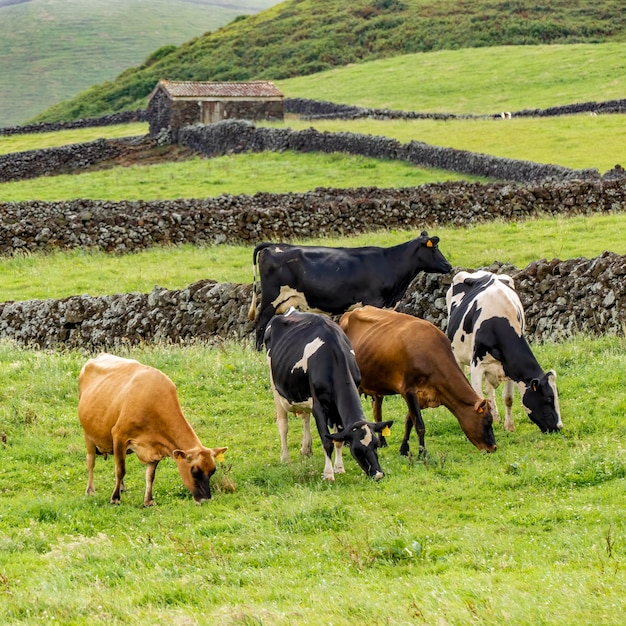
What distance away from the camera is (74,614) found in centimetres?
817

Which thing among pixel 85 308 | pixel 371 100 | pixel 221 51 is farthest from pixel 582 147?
pixel 221 51

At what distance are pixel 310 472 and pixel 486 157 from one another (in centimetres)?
3137

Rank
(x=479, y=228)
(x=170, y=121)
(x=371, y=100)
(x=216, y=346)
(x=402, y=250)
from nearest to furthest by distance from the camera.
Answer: (x=402, y=250) → (x=216, y=346) → (x=479, y=228) → (x=170, y=121) → (x=371, y=100)

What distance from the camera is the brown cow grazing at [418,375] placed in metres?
12.5

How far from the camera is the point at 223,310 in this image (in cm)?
2134

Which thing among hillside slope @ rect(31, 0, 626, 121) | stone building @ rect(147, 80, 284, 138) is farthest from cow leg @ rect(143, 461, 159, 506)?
hillside slope @ rect(31, 0, 626, 121)

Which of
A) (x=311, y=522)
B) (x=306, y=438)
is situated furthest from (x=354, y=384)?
(x=311, y=522)

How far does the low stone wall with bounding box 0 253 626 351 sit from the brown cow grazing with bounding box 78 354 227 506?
27.8 ft

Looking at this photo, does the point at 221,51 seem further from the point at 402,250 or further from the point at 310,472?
the point at 310,472

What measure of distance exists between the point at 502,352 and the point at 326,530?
442 centimetres

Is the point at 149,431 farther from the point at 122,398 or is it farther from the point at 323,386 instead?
the point at 323,386

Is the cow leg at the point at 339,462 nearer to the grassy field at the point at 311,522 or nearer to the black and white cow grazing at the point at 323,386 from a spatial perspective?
the black and white cow grazing at the point at 323,386

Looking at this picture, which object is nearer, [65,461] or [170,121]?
[65,461]

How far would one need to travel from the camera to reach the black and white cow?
13.0 meters
